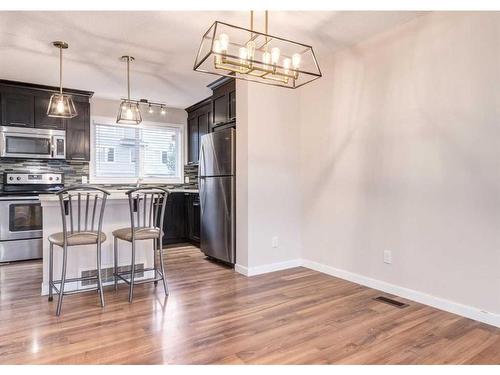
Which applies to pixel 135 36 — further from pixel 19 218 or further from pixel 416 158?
pixel 19 218

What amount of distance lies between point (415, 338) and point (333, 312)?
2.09 ft

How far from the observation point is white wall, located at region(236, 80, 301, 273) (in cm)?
388

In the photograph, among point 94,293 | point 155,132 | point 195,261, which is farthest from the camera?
point 155,132

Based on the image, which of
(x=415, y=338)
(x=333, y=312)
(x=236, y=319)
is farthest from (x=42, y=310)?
(x=415, y=338)

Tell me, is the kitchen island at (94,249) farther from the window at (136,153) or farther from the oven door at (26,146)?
the window at (136,153)

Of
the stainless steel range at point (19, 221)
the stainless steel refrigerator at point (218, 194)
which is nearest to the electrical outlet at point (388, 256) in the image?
the stainless steel refrigerator at point (218, 194)

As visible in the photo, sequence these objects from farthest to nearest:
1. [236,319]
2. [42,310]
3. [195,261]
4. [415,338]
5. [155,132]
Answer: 1. [155,132]
2. [195,261]
3. [42,310]
4. [236,319]
5. [415,338]

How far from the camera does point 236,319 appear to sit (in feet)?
8.54

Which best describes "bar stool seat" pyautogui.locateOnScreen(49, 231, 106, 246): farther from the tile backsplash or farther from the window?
the window

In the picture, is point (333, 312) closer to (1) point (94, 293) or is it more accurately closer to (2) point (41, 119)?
(1) point (94, 293)

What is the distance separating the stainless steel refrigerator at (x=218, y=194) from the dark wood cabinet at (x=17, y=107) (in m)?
2.44

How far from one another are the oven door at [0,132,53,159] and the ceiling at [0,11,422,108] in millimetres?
759

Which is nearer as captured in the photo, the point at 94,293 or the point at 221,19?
the point at 221,19

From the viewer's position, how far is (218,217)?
4379mm
